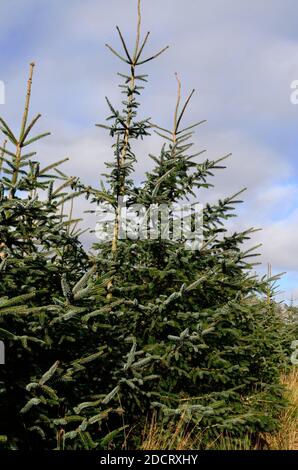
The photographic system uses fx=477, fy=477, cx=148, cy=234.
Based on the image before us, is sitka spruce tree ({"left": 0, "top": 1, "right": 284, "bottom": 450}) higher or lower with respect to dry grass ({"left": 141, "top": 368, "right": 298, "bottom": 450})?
higher

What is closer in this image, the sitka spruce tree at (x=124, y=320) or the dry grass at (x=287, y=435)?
the sitka spruce tree at (x=124, y=320)

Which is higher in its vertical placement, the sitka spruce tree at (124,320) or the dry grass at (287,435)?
the sitka spruce tree at (124,320)

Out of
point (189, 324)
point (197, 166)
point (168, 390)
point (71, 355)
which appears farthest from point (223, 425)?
point (197, 166)

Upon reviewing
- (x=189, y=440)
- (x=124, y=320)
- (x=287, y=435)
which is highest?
(x=124, y=320)

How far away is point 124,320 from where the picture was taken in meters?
6.06

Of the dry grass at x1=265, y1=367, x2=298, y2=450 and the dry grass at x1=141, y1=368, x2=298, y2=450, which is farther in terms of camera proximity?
the dry grass at x1=265, y1=367, x2=298, y2=450

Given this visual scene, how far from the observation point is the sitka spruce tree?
14.1 ft

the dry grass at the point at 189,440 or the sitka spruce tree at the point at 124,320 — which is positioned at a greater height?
the sitka spruce tree at the point at 124,320

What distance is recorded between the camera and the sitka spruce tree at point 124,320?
169 inches

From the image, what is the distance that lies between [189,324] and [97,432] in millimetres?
1674

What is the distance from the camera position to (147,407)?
18.7ft

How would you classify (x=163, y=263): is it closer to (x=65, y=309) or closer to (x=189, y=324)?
(x=189, y=324)

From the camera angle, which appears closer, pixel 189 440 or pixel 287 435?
pixel 189 440

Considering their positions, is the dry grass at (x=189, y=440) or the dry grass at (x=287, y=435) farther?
the dry grass at (x=287, y=435)
